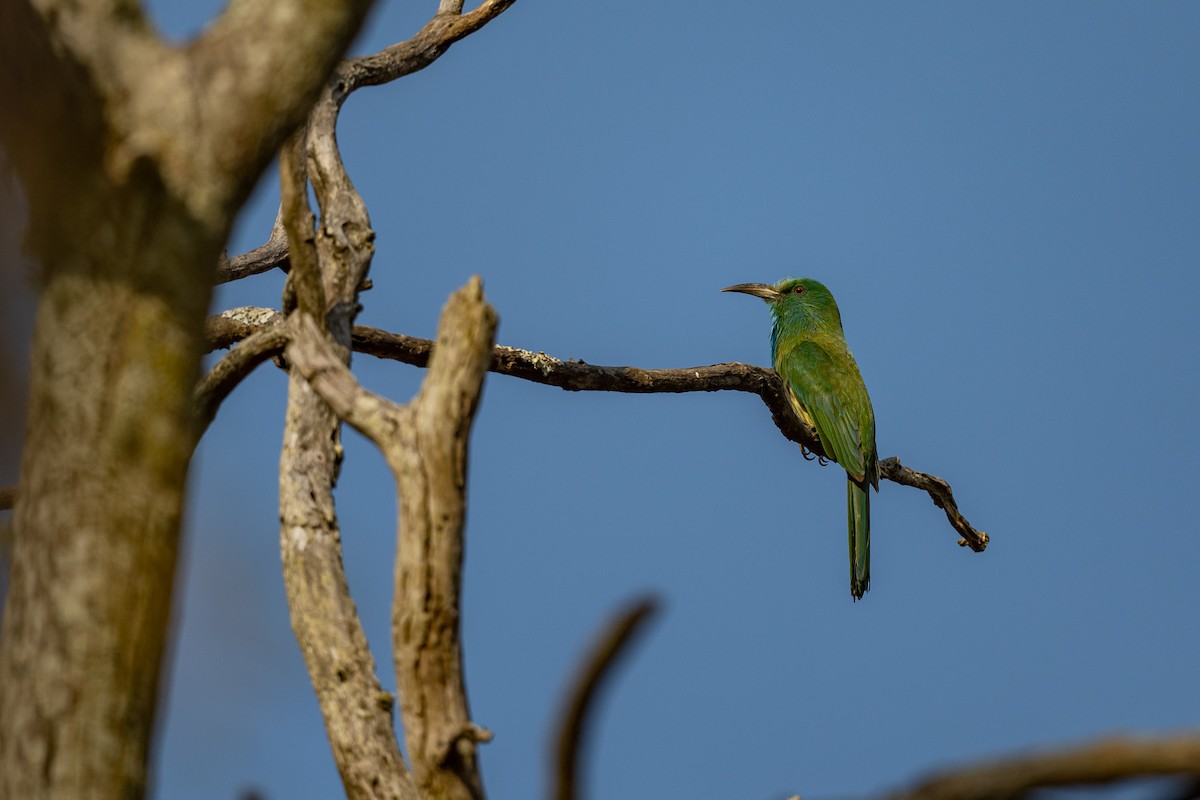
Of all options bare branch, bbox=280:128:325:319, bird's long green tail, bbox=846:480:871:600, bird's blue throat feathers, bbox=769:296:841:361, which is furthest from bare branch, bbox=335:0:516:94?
bird's blue throat feathers, bbox=769:296:841:361

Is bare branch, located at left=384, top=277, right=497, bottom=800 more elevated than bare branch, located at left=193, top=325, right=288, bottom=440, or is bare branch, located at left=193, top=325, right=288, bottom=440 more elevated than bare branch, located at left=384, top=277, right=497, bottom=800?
bare branch, located at left=193, top=325, right=288, bottom=440

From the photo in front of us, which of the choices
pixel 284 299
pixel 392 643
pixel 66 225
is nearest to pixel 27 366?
pixel 66 225

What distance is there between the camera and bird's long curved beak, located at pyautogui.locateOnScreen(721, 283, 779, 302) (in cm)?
794

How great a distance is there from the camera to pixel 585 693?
4.64ft

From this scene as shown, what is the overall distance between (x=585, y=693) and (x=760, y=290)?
6.75m

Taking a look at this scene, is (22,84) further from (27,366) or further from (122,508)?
(122,508)

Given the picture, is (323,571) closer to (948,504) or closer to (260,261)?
(260,261)

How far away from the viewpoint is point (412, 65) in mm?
4762

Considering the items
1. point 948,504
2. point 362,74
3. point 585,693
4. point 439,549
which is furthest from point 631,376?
point 585,693

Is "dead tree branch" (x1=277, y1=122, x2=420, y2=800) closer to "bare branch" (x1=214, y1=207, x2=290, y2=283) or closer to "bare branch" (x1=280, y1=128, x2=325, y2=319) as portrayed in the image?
"bare branch" (x1=280, y1=128, x2=325, y2=319)

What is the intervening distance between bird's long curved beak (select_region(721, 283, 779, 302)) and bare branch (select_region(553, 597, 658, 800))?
6.63 metres

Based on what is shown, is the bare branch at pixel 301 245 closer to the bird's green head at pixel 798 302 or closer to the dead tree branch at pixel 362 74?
the dead tree branch at pixel 362 74

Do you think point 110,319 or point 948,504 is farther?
point 948,504

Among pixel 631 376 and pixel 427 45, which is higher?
pixel 427 45
